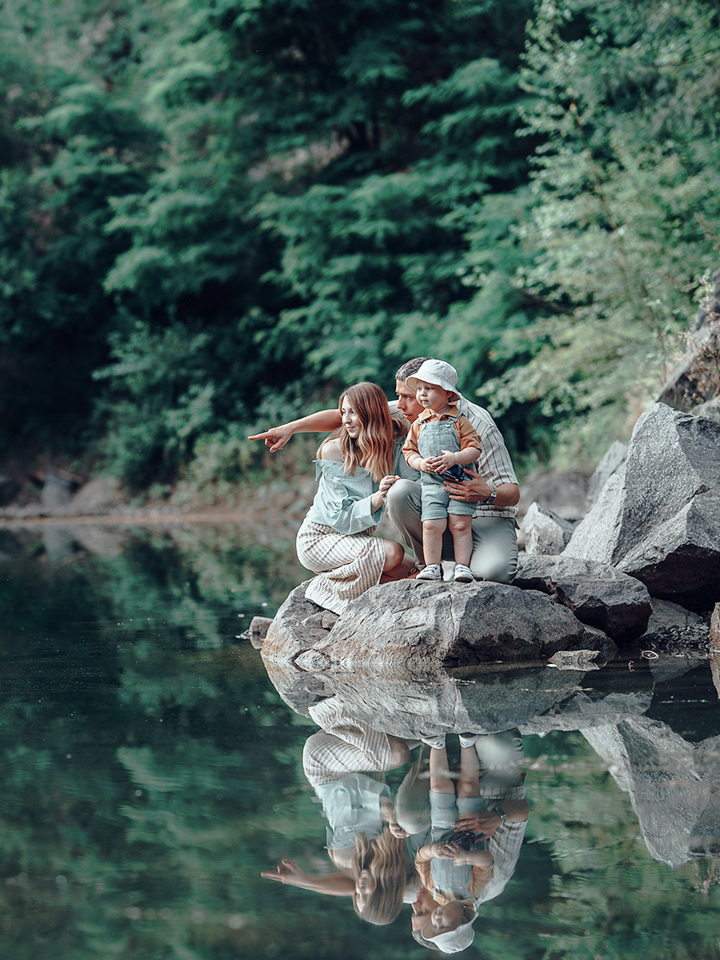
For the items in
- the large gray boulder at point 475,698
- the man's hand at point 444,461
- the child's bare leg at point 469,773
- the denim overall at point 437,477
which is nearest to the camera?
the child's bare leg at point 469,773

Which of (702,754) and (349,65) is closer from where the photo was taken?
(702,754)

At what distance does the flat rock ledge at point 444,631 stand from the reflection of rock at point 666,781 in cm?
120

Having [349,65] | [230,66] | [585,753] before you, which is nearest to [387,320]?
[349,65]

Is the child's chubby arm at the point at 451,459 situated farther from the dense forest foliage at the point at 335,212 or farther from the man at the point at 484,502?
the dense forest foliage at the point at 335,212

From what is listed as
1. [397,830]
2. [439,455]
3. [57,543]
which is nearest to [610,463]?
[439,455]

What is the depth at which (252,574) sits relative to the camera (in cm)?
856

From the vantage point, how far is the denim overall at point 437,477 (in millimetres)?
4629

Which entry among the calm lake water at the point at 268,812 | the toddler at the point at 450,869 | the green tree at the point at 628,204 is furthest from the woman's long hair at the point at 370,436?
the green tree at the point at 628,204

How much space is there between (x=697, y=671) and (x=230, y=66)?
56.0 ft

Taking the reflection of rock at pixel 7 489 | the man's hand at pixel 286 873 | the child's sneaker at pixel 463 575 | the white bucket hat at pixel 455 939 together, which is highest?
the white bucket hat at pixel 455 939

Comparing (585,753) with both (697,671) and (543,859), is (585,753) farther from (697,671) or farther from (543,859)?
(697,671)

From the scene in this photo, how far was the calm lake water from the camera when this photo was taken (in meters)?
1.82

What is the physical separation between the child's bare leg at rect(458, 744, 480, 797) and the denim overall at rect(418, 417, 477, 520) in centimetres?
184

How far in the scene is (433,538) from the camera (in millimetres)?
4738
